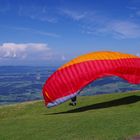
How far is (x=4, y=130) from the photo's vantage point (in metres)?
24.5

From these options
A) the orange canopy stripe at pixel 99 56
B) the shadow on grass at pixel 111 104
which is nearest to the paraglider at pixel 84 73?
the orange canopy stripe at pixel 99 56

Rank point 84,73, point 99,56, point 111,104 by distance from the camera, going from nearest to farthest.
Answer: point 84,73, point 99,56, point 111,104

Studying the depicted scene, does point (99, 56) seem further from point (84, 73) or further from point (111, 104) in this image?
point (111, 104)

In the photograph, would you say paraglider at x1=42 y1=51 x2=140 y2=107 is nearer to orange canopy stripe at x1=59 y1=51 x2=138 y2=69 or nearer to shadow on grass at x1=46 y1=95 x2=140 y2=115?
orange canopy stripe at x1=59 y1=51 x2=138 y2=69

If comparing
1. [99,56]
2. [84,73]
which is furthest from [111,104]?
[84,73]

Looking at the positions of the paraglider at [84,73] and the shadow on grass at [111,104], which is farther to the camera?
the shadow on grass at [111,104]

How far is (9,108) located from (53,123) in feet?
60.6

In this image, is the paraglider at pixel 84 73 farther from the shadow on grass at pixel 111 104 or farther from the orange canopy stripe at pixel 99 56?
the shadow on grass at pixel 111 104

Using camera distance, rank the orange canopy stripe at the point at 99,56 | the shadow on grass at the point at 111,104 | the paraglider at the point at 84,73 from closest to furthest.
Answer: the paraglider at the point at 84,73, the orange canopy stripe at the point at 99,56, the shadow on grass at the point at 111,104

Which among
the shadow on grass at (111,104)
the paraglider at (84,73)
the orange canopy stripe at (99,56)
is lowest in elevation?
the shadow on grass at (111,104)

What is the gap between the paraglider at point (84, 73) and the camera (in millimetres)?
27922

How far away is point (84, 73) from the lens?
28391mm

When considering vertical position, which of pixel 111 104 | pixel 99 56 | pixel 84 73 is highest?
pixel 99 56

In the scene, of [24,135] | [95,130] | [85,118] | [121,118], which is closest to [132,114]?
[121,118]
